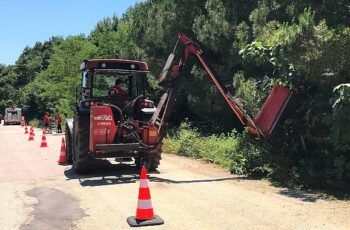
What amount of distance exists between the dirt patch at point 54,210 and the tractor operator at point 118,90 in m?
3.51

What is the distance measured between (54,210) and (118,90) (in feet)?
17.1

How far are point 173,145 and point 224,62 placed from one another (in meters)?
4.53

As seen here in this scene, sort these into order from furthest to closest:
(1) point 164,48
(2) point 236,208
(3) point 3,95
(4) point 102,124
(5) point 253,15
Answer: (3) point 3,95 → (1) point 164,48 → (5) point 253,15 → (4) point 102,124 → (2) point 236,208

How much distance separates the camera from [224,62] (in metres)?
20.6

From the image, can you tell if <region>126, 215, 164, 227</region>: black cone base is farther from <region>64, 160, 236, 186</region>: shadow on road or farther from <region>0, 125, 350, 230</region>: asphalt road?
<region>64, 160, 236, 186</region>: shadow on road

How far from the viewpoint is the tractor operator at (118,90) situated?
13.1 meters

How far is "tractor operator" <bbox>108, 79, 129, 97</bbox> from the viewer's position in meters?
13.1

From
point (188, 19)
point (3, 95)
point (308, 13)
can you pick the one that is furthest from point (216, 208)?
point (3, 95)

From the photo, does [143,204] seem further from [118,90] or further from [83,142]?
[118,90]

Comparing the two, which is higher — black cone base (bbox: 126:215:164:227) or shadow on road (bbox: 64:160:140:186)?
black cone base (bbox: 126:215:164:227)

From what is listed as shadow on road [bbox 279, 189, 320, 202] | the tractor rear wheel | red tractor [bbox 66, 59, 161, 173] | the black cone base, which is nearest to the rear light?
red tractor [bbox 66, 59, 161, 173]

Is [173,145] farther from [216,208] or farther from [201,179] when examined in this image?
[216,208]

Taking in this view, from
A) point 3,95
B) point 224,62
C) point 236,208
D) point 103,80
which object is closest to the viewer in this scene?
point 236,208

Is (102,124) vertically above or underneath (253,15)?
underneath
